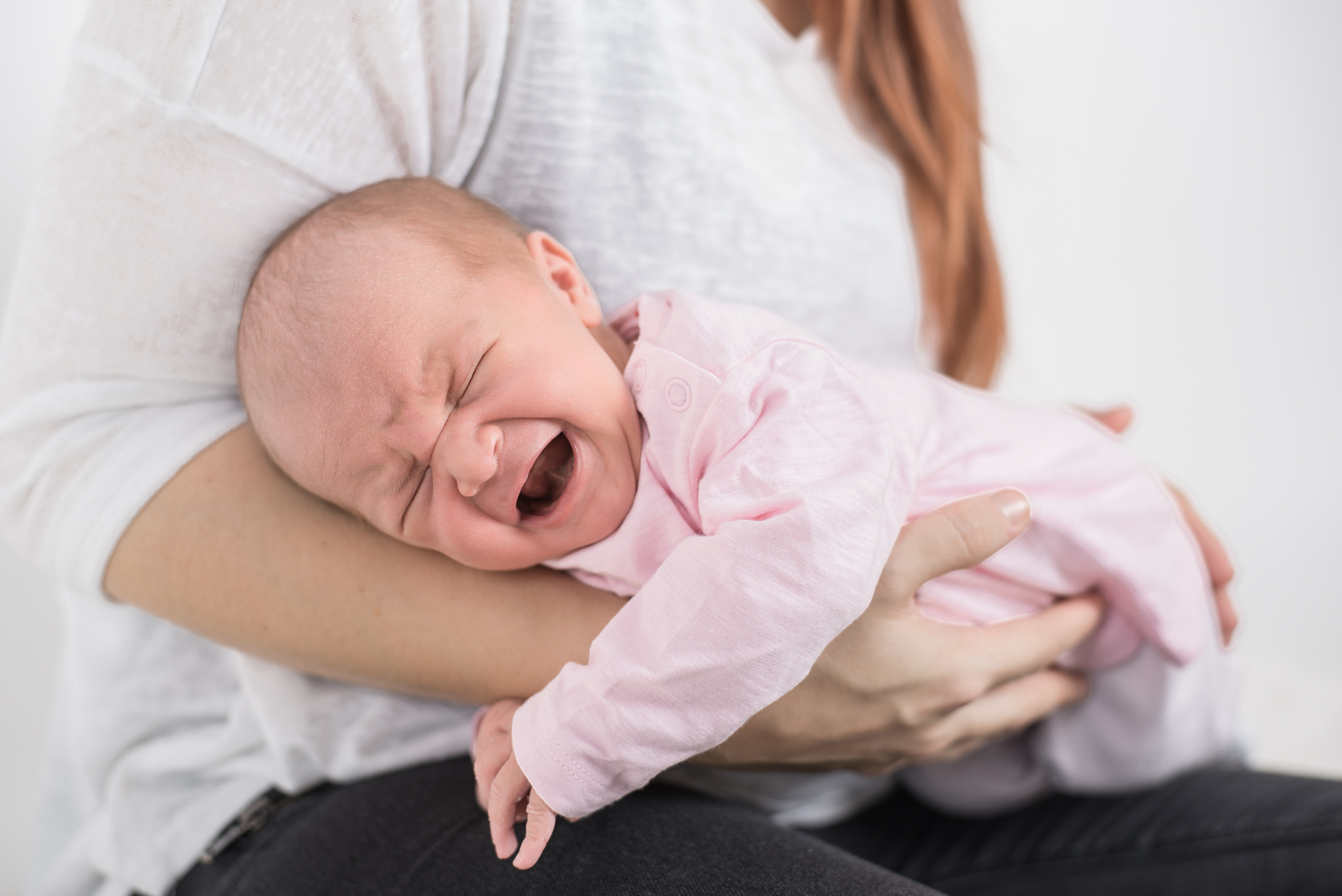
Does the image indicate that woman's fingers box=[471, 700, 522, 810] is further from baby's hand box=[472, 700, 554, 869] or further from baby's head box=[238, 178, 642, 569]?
baby's head box=[238, 178, 642, 569]

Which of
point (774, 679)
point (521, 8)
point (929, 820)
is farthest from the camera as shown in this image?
point (929, 820)

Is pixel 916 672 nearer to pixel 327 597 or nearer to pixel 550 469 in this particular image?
pixel 550 469

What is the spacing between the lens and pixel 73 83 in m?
0.74

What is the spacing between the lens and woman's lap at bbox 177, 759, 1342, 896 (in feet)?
2.46

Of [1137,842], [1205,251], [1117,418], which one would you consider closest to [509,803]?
[1137,842]

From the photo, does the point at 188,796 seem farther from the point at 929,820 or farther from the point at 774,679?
the point at 929,820

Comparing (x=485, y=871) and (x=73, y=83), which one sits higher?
(x=73, y=83)

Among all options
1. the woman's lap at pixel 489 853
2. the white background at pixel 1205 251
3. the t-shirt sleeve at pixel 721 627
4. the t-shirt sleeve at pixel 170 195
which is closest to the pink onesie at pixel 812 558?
the t-shirt sleeve at pixel 721 627

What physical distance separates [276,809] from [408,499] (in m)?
0.41

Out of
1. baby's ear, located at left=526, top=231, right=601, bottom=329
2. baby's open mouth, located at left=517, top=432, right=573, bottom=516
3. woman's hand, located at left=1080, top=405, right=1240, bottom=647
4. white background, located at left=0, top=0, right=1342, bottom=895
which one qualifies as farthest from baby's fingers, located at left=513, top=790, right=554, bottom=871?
white background, located at left=0, top=0, right=1342, bottom=895

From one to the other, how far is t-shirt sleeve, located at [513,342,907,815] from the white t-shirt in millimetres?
335

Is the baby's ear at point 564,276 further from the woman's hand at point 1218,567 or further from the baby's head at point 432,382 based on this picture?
the woman's hand at point 1218,567

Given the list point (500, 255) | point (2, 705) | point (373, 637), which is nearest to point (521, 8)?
point (500, 255)

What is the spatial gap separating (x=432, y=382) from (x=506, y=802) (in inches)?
12.5
